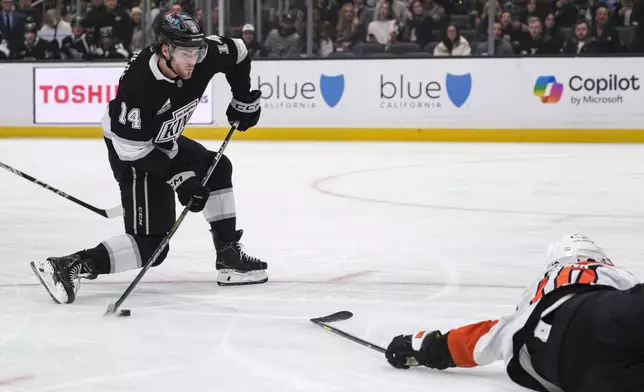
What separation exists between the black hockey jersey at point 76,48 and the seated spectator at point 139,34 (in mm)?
547

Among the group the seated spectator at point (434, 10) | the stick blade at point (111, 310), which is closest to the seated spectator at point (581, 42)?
the seated spectator at point (434, 10)

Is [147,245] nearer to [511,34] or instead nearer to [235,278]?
[235,278]

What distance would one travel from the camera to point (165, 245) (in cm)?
373

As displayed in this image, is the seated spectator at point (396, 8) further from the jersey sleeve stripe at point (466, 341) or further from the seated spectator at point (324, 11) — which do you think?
the jersey sleeve stripe at point (466, 341)

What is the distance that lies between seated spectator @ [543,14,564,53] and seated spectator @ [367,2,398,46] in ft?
5.09

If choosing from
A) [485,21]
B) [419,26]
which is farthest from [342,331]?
[419,26]

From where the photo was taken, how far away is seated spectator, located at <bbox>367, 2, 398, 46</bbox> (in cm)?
1171

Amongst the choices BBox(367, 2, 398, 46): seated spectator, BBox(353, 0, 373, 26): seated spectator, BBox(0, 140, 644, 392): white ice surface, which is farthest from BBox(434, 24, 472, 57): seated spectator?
BBox(0, 140, 644, 392): white ice surface

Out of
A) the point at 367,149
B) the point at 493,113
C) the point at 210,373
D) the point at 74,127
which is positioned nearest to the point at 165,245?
the point at 210,373

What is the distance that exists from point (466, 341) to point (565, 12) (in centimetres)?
939

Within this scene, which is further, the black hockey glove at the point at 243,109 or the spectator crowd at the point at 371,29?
the spectator crowd at the point at 371,29

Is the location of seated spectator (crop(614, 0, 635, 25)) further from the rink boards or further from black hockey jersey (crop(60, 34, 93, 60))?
black hockey jersey (crop(60, 34, 93, 60))

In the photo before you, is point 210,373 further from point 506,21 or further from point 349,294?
point 506,21

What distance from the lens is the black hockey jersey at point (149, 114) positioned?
11.8 ft
